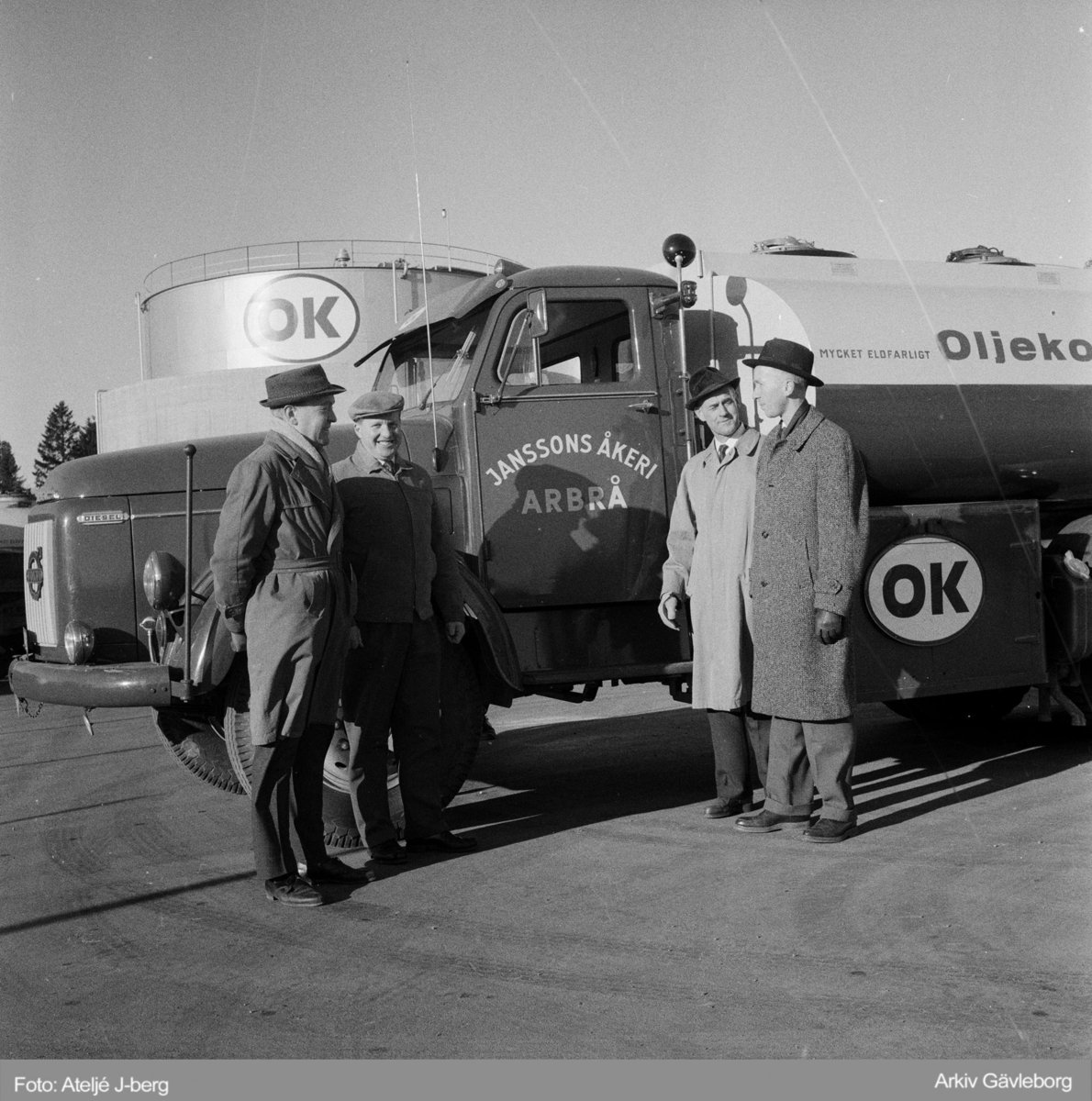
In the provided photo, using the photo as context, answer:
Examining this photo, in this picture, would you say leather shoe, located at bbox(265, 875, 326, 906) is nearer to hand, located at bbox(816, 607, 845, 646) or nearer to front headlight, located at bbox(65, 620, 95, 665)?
front headlight, located at bbox(65, 620, 95, 665)

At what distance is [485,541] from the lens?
566cm

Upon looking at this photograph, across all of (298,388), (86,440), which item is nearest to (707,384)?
(298,388)

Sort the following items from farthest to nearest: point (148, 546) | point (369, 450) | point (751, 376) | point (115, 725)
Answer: point (115, 725) → point (751, 376) → point (148, 546) → point (369, 450)

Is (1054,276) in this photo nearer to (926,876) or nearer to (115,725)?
(926,876)

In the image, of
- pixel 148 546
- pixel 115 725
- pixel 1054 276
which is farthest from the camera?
pixel 115 725

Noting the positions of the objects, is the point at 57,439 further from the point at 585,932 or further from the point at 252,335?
the point at 585,932

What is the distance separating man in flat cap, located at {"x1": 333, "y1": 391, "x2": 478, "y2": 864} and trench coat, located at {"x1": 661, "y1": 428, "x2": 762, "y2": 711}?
1.11 meters

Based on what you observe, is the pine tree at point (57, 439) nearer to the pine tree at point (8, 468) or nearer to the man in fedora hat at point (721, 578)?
the pine tree at point (8, 468)

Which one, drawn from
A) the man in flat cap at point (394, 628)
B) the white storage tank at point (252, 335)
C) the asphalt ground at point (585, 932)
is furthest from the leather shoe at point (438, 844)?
the white storage tank at point (252, 335)

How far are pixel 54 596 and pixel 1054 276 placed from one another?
615 cm

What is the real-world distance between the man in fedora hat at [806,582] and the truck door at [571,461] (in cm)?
81

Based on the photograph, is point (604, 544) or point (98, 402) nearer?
point (604, 544)

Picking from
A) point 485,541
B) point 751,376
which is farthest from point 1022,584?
point 485,541

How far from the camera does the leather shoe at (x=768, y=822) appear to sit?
5.17 m
